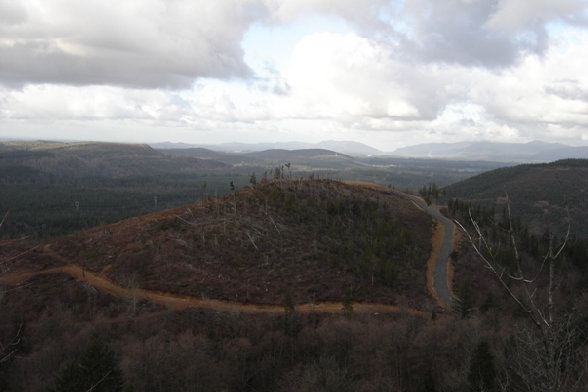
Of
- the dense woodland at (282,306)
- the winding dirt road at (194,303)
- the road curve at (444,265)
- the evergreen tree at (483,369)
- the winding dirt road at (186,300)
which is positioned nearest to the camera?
the evergreen tree at (483,369)

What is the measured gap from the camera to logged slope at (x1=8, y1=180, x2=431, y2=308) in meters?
58.5

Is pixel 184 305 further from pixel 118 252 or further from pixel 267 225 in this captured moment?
pixel 267 225

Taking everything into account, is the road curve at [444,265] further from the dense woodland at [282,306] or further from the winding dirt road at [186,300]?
the dense woodland at [282,306]

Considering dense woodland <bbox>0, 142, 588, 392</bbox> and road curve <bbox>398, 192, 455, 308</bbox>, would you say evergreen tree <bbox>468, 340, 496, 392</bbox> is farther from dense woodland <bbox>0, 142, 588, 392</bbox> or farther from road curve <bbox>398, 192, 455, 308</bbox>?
road curve <bbox>398, 192, 455, 308</bbox>

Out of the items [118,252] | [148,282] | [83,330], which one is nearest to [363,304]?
[148,282]

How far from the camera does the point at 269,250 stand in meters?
67.9

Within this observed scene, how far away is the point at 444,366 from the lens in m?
38.3

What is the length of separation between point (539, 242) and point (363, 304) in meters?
59.4

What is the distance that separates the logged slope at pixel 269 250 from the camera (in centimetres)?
5851

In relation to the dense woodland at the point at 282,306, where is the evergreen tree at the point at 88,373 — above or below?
above

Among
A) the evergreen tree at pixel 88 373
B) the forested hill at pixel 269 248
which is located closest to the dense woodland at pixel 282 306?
the evergreen tree at pixel 88 373

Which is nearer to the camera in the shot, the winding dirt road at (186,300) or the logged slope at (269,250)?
the winding dirt road at (186,300)

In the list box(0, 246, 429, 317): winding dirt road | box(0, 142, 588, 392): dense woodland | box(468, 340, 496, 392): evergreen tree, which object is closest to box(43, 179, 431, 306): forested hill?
box(0, 142, 588, 392): dense woodland

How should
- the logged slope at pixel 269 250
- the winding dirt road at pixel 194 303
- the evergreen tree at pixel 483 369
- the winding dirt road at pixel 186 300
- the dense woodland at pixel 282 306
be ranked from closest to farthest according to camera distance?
the evergreen tree at pixel 483 369 < the dense woodland at pixel 282 306 < the winding dirt road at pixel 194 303 < the winding dirt road at pixel 186 300 < the logged slope at pixel 269 250
